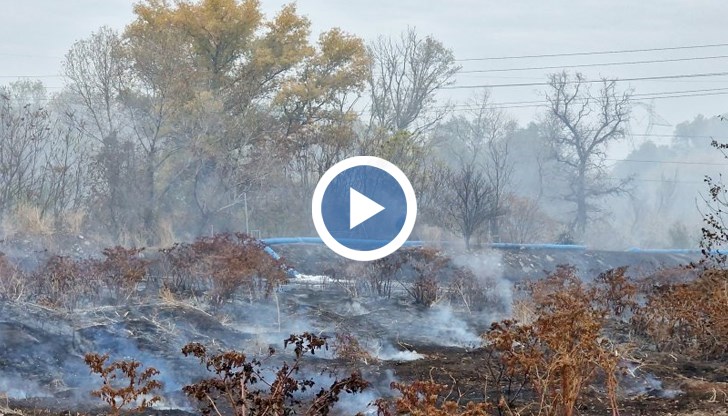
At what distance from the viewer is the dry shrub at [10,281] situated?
11.1 m

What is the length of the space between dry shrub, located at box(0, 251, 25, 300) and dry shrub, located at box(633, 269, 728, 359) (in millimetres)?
7476

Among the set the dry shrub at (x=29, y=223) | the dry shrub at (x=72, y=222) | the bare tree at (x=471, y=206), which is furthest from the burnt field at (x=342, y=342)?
the dry shrub at (x=72, y=222)

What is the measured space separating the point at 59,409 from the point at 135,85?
1979 cm

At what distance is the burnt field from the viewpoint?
5754 millimetres

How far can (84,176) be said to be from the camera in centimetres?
2328

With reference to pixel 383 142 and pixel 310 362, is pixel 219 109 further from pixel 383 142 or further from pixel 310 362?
pixel 310 362

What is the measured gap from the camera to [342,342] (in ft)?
31.3

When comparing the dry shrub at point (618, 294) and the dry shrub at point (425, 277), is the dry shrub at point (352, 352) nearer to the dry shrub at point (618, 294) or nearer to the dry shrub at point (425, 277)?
the dry shrub at point (618, 294)

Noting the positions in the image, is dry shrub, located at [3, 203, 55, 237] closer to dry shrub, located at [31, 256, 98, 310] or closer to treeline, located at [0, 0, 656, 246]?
treeline, located at [0, 0, 656, 246]

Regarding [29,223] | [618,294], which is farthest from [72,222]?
[618,294]

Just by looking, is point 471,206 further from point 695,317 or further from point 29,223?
point 695,317

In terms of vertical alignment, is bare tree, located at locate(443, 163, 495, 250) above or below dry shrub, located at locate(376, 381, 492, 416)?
above

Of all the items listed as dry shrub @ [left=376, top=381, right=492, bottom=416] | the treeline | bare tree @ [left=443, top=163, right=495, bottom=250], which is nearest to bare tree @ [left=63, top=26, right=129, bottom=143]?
the treeline

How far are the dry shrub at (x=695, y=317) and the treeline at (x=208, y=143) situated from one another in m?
10.3
